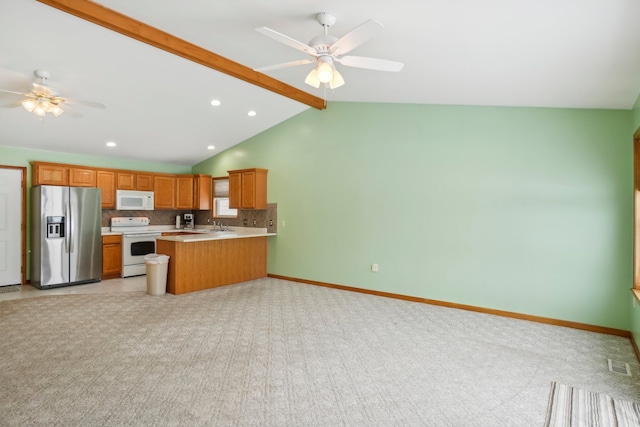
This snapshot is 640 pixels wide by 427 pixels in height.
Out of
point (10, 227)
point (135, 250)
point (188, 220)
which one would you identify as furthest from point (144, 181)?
point (10, 227)

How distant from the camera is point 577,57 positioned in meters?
2.99

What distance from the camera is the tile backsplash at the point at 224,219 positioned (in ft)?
22.5

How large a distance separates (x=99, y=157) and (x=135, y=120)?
6.29 ft

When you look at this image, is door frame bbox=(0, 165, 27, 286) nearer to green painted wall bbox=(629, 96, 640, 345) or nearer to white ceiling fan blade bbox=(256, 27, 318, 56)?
white ceiling fan blade bbox=(256, 27, 318, 56)

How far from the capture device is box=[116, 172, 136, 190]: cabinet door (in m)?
7.04

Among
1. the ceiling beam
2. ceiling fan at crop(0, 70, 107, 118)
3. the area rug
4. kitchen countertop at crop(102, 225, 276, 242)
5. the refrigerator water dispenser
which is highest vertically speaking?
the ceiling beam

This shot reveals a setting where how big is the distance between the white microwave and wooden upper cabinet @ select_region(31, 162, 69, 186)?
2.93 feet

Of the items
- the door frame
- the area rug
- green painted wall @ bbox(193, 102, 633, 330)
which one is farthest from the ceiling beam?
the area rug

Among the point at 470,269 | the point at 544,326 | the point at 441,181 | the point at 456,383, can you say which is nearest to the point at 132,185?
the point at 441,181

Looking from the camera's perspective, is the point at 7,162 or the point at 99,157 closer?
the point at 7,162

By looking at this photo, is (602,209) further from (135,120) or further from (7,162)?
(7,162)

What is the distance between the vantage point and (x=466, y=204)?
4.81 metres

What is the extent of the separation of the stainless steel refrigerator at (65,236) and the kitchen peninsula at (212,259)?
4.84 ft

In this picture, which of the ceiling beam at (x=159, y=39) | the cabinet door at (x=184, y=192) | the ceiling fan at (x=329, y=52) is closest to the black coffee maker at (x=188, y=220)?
the cabinet door at (x=184, y=192)
